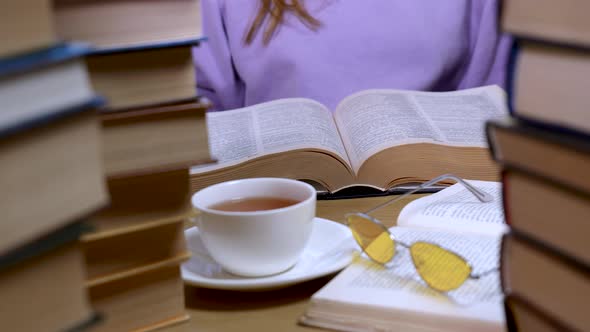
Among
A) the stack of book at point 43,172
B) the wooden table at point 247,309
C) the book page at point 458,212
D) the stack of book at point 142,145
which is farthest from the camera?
the book page at point 458,212

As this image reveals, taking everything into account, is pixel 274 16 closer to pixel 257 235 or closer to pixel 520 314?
pixel 257 235

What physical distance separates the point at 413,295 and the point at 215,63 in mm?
1446

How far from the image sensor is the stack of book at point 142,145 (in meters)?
0.53

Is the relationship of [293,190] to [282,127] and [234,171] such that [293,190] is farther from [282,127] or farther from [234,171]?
[282,127]

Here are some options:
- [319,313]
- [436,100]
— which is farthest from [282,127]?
[319,313]

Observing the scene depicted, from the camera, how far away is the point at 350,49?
1937 mm

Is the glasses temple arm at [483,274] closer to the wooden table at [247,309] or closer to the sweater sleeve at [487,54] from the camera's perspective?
the wooden table at [247,309]

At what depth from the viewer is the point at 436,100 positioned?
1.32 meters

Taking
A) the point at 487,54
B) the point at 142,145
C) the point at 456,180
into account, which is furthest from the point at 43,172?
the point at 487,54

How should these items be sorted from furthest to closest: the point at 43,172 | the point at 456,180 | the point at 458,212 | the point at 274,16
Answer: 1. the point at 274,16
2. the point at 456,180
3. the point at 458,212
4. the point at 43,172

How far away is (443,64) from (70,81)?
1.70 m

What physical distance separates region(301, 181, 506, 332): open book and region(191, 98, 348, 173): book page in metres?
A: 0.28

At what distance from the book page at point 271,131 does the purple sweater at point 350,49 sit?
2.04 ft

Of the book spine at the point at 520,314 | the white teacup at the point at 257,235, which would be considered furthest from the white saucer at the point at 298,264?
the book spine at the point at 520,314
